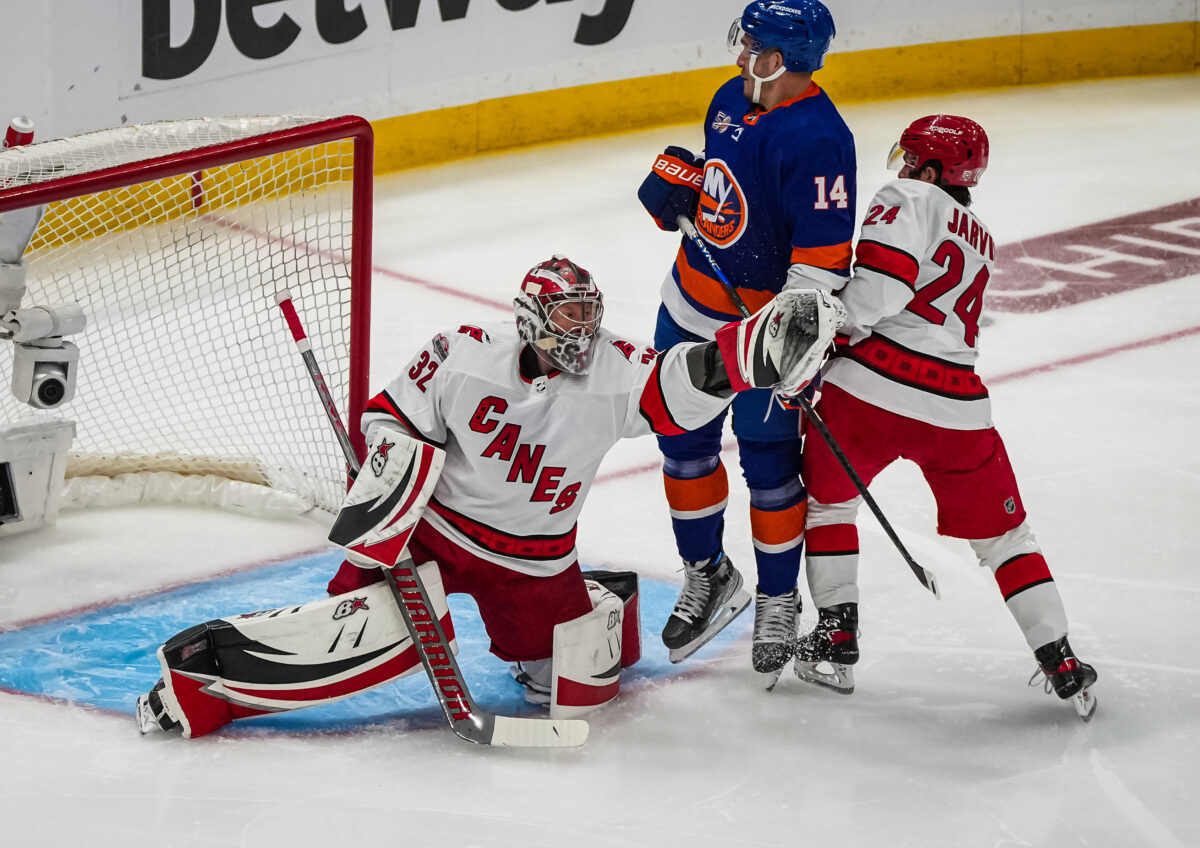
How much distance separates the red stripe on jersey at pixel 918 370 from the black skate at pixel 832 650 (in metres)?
0.42

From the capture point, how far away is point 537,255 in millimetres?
5547

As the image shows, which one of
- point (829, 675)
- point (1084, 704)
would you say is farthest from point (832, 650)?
point (1084, 704)

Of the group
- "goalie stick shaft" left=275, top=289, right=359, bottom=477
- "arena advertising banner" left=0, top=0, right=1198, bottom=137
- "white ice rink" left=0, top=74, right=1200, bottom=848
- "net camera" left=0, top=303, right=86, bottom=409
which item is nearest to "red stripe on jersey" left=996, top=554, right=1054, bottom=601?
"white ice rink" left=0, top=74, right=1200, bottom=848

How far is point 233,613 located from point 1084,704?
162 centimetres

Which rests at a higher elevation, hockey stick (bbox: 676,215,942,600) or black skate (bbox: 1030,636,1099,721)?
hockey stick (bbox: 676,215,942,600)

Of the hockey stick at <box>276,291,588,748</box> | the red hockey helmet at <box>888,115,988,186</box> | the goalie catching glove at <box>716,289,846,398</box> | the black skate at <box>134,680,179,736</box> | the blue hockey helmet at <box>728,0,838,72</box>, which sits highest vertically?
the blue hockey helmet at <box>728,0,838,72</box>

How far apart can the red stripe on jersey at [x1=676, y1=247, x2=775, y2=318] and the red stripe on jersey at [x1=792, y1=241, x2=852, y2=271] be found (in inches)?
6.8

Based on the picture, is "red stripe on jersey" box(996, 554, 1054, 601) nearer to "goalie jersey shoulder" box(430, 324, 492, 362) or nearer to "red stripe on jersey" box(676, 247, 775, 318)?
"red stripe on jersey" box(676, 247, 775, 318)

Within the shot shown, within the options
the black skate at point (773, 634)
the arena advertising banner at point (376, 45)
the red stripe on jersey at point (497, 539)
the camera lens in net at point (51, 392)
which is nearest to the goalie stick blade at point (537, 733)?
the red stripe on jersey at point (497, 539)

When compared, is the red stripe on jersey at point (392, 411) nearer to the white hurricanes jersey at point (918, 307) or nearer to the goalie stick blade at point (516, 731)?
the goalie stick blade at point (516, 731)

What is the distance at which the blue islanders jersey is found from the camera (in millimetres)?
2619

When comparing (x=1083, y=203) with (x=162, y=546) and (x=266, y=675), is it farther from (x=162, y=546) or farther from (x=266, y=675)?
(x=266, y=675)

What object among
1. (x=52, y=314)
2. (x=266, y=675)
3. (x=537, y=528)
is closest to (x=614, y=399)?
(x=537, y=528)

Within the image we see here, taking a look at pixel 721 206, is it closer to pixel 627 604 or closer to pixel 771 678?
pixel 627 604
